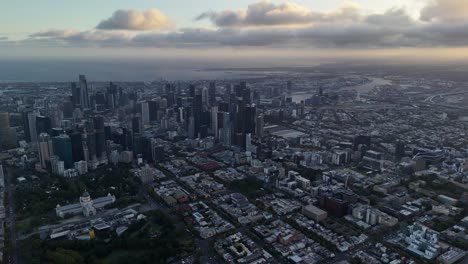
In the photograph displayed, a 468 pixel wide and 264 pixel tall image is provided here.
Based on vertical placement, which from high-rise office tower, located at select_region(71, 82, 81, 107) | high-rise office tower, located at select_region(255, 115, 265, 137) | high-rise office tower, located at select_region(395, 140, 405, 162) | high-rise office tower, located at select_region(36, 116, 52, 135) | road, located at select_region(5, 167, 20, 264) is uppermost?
high-rise office tower, located at select_region(71, 82, 81, 107)

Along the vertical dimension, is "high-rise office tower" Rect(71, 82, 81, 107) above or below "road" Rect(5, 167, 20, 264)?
above

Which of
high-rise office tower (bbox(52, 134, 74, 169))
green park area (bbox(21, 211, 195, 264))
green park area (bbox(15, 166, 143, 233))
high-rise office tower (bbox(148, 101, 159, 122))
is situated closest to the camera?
green park area (bbox(21, 211, 195, 264))

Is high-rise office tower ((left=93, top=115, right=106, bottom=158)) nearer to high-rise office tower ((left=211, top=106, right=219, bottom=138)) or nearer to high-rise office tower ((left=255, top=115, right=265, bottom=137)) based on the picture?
high-rise office tower ((left=211, top=106, right=219, bottom=138))

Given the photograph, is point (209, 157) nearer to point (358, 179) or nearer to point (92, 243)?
point (358, 179)

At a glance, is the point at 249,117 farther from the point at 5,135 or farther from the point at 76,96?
the point at 76,96

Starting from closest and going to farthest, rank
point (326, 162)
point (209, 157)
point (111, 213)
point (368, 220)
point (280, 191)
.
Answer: point (368, 220) → point (111, 213) → point (280, 191) → point (326, 162) → point (209, 157)

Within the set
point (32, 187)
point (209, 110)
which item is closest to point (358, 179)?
point (209, 110)

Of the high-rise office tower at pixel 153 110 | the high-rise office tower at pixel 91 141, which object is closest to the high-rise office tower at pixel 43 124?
the high-rise office tower at pixel 91 141

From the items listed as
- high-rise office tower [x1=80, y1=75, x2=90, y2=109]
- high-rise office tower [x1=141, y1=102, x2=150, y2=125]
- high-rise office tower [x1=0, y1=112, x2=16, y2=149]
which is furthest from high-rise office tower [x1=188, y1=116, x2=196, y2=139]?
high-rise office tower [x1=80, y1=75, x2=90, y2=109]
